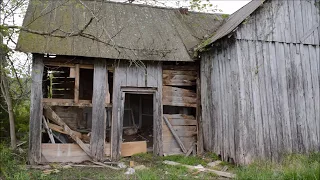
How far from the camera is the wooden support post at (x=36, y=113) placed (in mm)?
8273

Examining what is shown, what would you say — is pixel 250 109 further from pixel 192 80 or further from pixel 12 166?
pixel 12 166

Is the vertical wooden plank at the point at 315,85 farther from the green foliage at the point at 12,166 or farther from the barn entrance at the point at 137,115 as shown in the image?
the green foliage at the point at 12,166

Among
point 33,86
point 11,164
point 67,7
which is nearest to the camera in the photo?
point 11,164

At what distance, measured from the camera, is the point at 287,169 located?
6238mm

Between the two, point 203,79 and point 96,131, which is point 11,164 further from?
point 203,79

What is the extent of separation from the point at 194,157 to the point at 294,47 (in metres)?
4.50

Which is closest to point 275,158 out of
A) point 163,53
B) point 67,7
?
point 163,53

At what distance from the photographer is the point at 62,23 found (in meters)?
9.30

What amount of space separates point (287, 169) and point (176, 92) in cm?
441

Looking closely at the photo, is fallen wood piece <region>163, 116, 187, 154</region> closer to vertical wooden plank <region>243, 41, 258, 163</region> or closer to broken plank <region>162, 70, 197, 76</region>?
broken plank <region>162, 70, 197, 76</region>

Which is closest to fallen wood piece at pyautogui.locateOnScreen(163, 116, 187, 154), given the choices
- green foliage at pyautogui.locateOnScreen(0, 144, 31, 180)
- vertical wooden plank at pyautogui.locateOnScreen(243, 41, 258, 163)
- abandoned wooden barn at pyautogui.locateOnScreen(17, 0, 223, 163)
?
abandoned wooden barn at pyautogui.locateOnScreen(17, 0, 223, 163)

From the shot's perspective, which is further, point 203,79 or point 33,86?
point 203,79

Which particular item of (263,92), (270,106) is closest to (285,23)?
(263,92)

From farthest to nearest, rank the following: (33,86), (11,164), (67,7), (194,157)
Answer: (67,7)
(194,157)
(33,86)
(11,164)
